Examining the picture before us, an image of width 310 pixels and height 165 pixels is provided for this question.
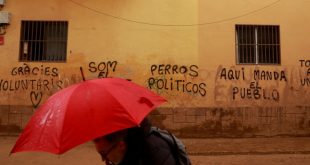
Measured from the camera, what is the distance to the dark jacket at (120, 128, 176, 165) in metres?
1.92

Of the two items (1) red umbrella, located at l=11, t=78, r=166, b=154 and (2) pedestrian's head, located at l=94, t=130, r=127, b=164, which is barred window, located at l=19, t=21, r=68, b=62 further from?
(2) pedestrian's head, located at l=94, t=130, r=127, b=164

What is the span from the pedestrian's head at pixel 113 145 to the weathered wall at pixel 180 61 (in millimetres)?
9134

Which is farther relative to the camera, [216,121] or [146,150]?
[216,121]

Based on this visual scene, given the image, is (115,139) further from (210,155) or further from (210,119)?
(210,119)

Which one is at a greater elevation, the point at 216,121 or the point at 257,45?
the point at 257,45

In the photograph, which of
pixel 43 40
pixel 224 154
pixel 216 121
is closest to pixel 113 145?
pixel 224 154

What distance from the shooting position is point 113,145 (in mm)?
1964

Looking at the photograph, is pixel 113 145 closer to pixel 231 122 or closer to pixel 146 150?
pixel 146 150

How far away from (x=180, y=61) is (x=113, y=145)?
30.9 ft

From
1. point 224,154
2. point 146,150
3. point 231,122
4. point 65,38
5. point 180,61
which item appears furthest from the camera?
point 65,38

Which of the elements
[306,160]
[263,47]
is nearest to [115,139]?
[306,160]

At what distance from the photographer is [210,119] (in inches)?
436

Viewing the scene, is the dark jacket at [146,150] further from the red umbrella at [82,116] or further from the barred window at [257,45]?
the barred window at [257,45]

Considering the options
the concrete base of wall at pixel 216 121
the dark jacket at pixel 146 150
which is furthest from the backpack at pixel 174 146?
the concrete base of wall at pixel 216 121
